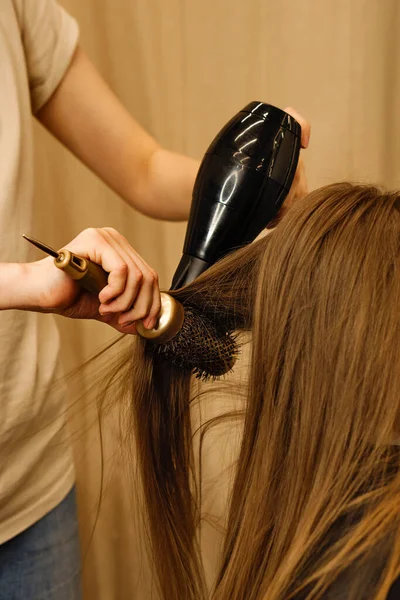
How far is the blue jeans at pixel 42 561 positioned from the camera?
0.74 meters

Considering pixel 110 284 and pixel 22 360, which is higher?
pixel 110 284

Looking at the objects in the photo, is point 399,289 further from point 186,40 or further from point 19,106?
point 186,40

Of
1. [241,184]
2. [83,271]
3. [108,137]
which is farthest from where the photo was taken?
[108,137]

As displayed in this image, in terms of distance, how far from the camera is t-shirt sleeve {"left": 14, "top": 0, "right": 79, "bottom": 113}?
78 centimetres

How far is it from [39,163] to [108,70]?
0.67 ft

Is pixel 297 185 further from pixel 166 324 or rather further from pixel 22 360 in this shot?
pixel 22 360

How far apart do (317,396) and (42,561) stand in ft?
1.29

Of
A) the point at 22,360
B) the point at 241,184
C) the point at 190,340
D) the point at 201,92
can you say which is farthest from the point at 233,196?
the point at 201,92

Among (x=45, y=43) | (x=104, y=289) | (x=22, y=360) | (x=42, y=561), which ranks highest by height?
(x=45, y=43)

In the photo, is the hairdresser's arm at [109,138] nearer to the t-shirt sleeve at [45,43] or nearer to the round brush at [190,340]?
the t-shirt sleeve at [45,43]

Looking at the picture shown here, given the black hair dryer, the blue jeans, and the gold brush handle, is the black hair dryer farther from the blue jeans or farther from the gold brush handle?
the blue jeans

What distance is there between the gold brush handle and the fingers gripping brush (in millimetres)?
101

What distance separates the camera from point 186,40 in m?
1.23

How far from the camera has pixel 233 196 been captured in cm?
60
